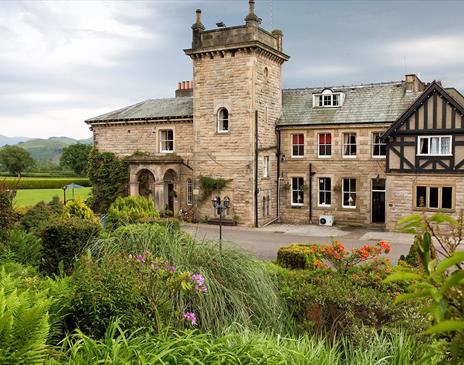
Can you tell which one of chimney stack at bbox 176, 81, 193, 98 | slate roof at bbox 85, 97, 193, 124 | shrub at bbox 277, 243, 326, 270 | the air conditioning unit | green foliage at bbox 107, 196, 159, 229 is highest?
chimney stack at bbox 176, 81, 193, 98

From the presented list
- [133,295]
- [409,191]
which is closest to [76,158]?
[409,191]

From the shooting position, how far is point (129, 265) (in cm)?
689

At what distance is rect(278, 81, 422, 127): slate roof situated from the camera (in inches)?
1018

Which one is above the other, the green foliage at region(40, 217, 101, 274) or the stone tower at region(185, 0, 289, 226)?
the stone tower at region(185, 0, 289, 226)

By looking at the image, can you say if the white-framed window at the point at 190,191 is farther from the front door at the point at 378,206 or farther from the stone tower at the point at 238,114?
the front door at the point at 378,206

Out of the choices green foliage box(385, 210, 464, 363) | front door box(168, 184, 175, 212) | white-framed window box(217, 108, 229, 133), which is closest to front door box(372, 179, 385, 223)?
white-framed window box(217, 108, 229, 133)

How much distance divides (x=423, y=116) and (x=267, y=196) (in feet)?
30.9

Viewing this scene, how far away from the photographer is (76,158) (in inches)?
3381

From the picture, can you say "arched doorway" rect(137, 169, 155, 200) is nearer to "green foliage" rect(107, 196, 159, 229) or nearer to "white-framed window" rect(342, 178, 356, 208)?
"green foliage" rect(107, 196, 159, 229)

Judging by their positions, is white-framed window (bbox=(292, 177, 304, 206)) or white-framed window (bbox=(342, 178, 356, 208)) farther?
white-framed window (bbox=(292, 177, 304, 206))

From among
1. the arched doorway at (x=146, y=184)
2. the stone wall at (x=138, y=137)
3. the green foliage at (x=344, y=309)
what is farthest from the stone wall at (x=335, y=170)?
the green foliage at (x=344, y=309)

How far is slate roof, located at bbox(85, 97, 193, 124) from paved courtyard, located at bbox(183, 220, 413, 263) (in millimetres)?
7313

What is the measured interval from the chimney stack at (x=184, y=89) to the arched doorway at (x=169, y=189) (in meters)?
7.52

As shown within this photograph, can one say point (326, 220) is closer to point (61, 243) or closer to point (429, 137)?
point (429, 137)
